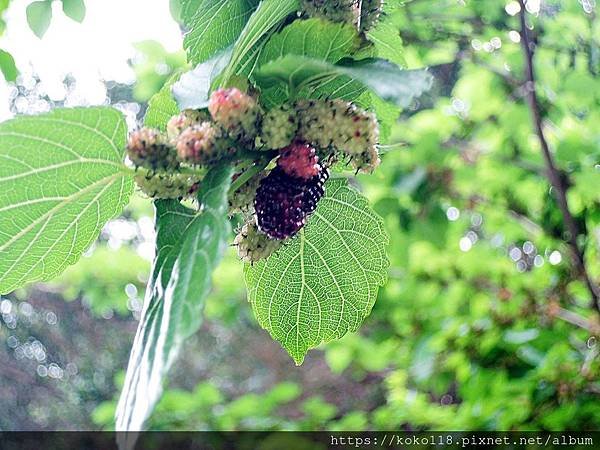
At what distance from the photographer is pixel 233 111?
46cm

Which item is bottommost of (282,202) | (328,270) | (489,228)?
(489,228)

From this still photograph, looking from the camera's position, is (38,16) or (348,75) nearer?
(348,75)

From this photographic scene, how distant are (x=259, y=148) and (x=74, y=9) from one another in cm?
80

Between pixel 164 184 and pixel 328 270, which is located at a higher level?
pixel 164 184

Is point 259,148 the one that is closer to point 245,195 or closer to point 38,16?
point 245,195

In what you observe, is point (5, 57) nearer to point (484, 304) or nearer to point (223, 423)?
point (484, 304)

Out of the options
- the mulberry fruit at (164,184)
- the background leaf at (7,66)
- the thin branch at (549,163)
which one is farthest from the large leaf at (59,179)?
the thin branch at (549,163)

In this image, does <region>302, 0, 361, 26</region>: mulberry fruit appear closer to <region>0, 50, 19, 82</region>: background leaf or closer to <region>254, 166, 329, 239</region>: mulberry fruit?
<region>254, 166, 329, 239</region>: mulberry fruit

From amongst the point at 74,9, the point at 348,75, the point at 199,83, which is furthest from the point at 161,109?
the point at 74,9

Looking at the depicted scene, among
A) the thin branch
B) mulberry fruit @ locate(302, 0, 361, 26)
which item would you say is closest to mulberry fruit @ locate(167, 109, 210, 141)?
mulberry fruit @ locate(302, 0, 361, 26)

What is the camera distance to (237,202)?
503mm

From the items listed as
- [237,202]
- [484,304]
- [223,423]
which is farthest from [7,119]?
[223,423]

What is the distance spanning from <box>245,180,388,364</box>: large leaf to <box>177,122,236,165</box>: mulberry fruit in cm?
16

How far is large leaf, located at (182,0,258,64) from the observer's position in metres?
0.57
